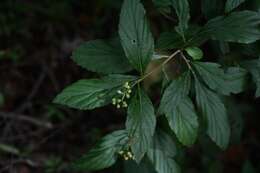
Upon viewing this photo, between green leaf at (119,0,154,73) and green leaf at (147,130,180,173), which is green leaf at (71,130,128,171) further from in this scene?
green leaf at (119,0,154,73)

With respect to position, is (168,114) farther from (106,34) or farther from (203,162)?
(106,34)

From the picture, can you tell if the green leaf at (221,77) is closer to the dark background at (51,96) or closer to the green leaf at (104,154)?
the green leaf at (104,154)

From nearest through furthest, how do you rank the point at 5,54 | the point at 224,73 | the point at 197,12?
the point at 224,73 → the point at 197,12 → the point at 5,54

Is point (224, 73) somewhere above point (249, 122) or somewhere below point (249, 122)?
above

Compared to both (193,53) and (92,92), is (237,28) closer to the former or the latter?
(193,53)

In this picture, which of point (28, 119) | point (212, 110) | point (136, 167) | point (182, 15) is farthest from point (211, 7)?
point (28, 119)

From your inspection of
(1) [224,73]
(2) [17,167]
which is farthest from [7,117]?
(1) [224,73]

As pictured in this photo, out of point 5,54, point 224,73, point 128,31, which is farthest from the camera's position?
point 5,54
